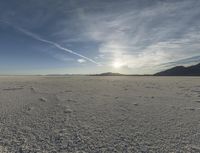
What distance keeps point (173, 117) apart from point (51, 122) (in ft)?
16.8

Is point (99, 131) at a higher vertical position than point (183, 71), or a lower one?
lower

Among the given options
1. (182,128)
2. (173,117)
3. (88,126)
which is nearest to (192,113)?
(173,117)

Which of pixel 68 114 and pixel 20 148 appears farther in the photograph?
pixel 68 114

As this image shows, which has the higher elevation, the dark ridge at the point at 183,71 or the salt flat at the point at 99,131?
the dark ridge at the point at 183,71

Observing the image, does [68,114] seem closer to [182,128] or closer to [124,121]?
[124,121]

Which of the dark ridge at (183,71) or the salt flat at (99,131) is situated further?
the dark ridge at (183,71)

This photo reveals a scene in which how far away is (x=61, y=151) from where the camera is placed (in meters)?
4.51

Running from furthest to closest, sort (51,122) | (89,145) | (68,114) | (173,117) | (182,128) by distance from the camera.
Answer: (68,114) → (173,117) → (51,122) → (182,128) → (89,145)

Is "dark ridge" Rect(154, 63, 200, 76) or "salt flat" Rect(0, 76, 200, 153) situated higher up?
"dark ridge" Rect(154, 63, 200, 76)

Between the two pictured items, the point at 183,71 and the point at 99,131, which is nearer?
the point at 99,131

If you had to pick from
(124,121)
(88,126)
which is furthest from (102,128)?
(124,121)

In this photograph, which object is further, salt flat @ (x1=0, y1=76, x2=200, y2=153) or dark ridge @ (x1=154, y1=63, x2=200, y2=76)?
dark ridge @ (x1=154, y1=63, x2=200, y2=76)

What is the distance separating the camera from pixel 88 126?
6539 millimetres

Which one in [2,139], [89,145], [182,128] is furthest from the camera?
[182,128]
